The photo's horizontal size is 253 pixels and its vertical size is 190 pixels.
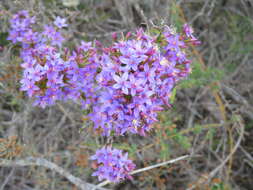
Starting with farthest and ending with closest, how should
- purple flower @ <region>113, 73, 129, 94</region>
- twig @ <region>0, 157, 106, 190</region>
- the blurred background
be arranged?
A: the blurred background < twig @ <region>0, 157, 106, 190</region> < purple flower @ <region>113, 73, 129, 94</region>

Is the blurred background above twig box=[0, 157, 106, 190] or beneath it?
above

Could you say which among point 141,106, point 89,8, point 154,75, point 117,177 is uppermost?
point 89,8

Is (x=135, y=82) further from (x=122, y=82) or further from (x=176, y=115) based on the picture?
(x=176, y=115)

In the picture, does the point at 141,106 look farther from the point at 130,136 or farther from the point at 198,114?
the point at 198,114

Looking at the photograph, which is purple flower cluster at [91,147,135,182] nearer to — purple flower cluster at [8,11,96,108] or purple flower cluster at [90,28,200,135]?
purple flower cluster at [90,28,200,135]

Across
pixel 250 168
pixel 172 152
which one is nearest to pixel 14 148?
pixel 172 152

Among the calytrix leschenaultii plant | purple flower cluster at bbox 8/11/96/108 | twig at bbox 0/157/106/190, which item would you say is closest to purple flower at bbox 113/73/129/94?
the calytrix leschenaultii plant

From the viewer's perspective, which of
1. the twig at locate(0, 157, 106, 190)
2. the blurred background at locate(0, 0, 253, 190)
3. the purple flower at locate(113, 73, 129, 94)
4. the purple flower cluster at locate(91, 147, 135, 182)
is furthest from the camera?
the blurred background at locate(0, 0, 253, 190)
